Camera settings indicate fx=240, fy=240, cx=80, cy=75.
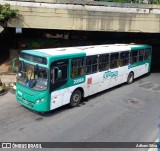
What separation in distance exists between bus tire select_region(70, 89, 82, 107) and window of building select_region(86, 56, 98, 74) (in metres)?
1.10

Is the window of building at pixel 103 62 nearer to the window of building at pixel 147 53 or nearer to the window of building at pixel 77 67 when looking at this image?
the window of building at pixel 77 67

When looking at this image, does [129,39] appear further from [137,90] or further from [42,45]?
[137,90]

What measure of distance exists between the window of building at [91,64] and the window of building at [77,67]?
0.34 m

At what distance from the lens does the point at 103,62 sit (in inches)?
491

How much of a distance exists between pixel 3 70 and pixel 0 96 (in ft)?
18.3

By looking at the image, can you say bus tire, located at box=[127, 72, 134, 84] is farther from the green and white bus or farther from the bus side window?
the bus side window

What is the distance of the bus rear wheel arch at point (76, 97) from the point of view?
1102 centimetres

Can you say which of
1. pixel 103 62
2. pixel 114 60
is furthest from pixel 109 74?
pixel 103 62

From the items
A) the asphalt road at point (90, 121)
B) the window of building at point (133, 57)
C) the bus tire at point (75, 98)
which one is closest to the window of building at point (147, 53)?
the window of building at point (133, 57)

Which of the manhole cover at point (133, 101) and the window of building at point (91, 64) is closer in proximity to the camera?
the window of building at point (91, 64)

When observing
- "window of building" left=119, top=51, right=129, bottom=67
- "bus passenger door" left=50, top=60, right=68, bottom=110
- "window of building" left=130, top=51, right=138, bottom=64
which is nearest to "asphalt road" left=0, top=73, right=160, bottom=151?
"bus passenger door" left=50, top=60, right=68, bottom=110

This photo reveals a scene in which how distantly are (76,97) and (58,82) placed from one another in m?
1.77

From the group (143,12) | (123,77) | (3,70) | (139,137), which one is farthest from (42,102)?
(143,12)

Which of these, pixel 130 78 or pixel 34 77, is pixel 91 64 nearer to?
pixel 34 77
